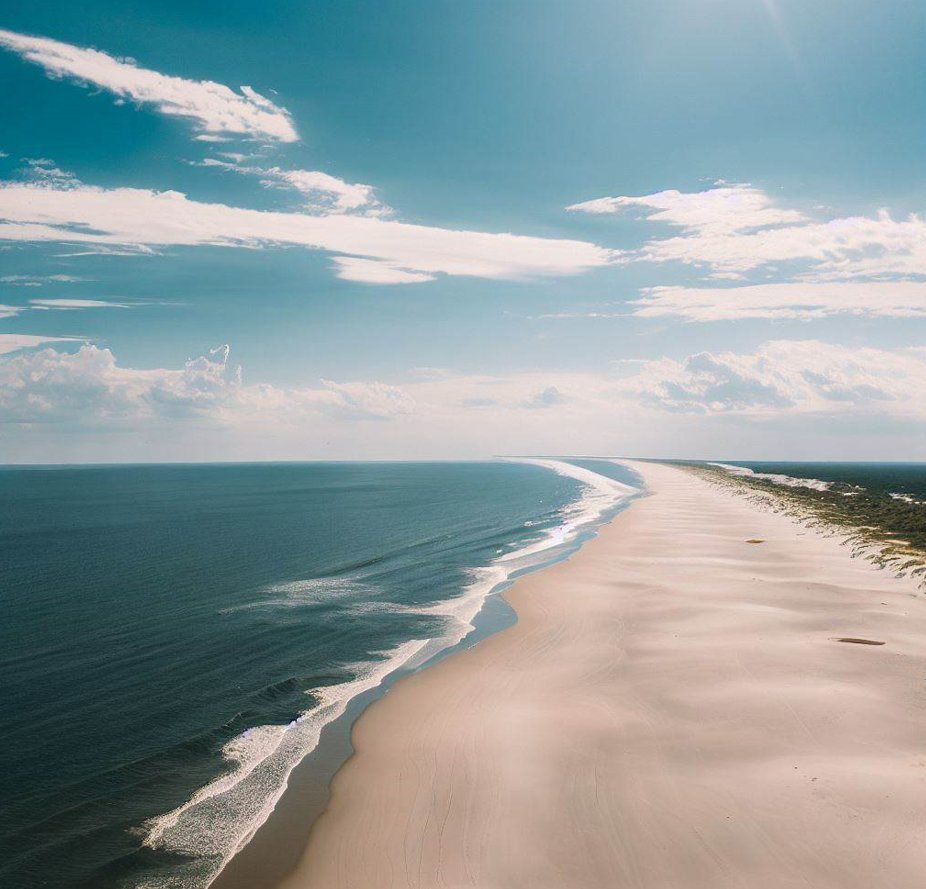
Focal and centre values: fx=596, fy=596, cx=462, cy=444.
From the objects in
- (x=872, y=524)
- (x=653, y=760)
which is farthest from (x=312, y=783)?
(x=872, y=524)

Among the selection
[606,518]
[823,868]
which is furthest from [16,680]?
[606,518]

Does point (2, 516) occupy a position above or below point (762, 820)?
below

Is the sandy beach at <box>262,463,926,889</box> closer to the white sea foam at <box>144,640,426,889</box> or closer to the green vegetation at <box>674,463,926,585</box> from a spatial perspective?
the white sea foam at <box>144,640,426,889</box>

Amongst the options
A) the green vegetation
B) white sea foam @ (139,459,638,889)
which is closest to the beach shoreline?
white sea foam @ (139,459,638,889)

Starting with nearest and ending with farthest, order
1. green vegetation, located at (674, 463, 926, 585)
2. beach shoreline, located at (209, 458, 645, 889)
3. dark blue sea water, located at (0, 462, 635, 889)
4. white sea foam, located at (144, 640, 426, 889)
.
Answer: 1. beach shoreline, located at (209, 458, 645, 889)
2. white sea foam, located at (144, 640, 426, 889)
3. dark blue sea water, located at (0, 462, 635, 889)
4. green vegetation, located at (674, 463, 926, 585)

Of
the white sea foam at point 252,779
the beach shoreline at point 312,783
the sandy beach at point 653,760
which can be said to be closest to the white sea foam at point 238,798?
the white sea foam at point 252,779

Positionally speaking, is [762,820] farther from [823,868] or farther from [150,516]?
[150,516]

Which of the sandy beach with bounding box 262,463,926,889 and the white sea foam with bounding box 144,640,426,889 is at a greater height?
the sandy beach with bounding box 262,463,926,889
